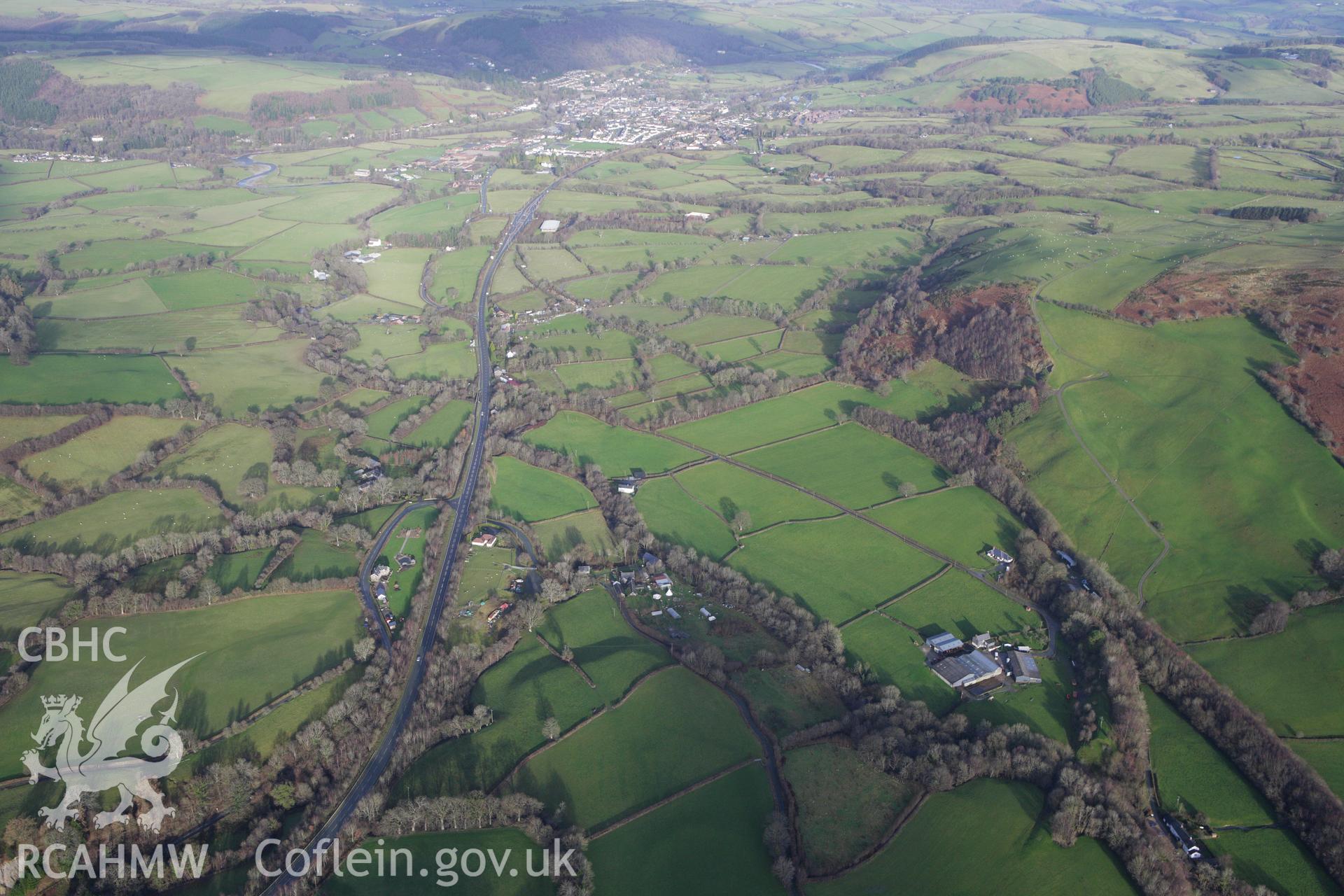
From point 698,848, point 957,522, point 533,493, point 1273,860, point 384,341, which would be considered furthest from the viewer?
point 384,341

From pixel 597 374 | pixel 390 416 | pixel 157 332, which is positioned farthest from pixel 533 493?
pixel 157 332

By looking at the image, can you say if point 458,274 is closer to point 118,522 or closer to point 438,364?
point 438,364

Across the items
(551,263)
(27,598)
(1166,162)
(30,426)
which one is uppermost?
(1166,162)

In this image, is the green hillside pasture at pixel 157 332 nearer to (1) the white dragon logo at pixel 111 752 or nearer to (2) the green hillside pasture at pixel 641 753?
(1) the white dragon logo at pixel 111 752

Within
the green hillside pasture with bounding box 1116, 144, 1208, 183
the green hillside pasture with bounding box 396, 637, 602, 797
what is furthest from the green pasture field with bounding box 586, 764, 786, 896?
the green hillside pasture with bounding box 1116, 144, 1208, 183

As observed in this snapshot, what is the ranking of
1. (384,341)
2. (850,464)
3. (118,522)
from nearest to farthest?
(118,522), (850,464), (384,341)
